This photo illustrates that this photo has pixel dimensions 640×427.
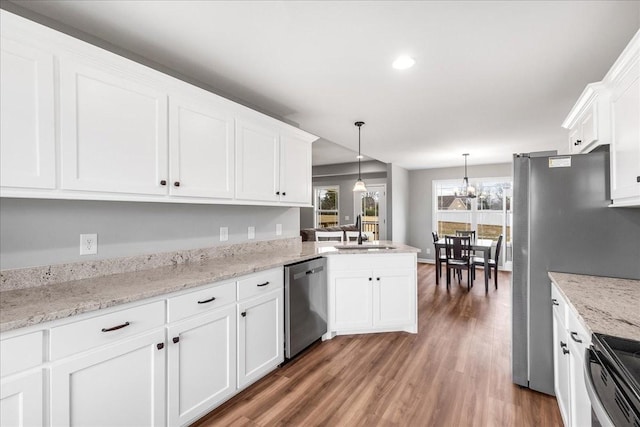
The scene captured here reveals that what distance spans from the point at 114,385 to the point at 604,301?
2.40 metres

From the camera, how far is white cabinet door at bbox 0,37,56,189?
4.32 feet

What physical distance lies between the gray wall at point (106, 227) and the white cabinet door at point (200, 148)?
0.33 meters

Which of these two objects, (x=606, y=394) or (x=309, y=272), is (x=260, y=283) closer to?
(x=309, y=272)

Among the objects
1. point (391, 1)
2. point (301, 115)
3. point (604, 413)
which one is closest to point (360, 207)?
point (301, 115)

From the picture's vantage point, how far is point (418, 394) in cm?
212

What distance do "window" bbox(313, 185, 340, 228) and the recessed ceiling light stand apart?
6.20 metres

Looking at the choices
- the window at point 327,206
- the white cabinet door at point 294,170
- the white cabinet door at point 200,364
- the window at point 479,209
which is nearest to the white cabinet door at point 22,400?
the white cabinet door at point 200,364

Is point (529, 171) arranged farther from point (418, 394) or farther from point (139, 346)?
point (139, 346)

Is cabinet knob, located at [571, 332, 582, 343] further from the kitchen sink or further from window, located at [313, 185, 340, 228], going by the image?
window, located at [313, 185, 340, 228]

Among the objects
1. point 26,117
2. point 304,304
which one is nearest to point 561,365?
point 304,304

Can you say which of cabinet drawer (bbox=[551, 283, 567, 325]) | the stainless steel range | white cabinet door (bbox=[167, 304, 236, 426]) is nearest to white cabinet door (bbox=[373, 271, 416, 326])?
cabinet drawer (bbox=[551, 283, 567, 325])

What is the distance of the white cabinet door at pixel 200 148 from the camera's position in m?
2.01

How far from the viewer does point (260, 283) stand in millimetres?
2199

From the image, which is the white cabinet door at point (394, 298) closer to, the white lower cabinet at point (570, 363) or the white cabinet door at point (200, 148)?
the white lower cabinet at point (570, 363)
